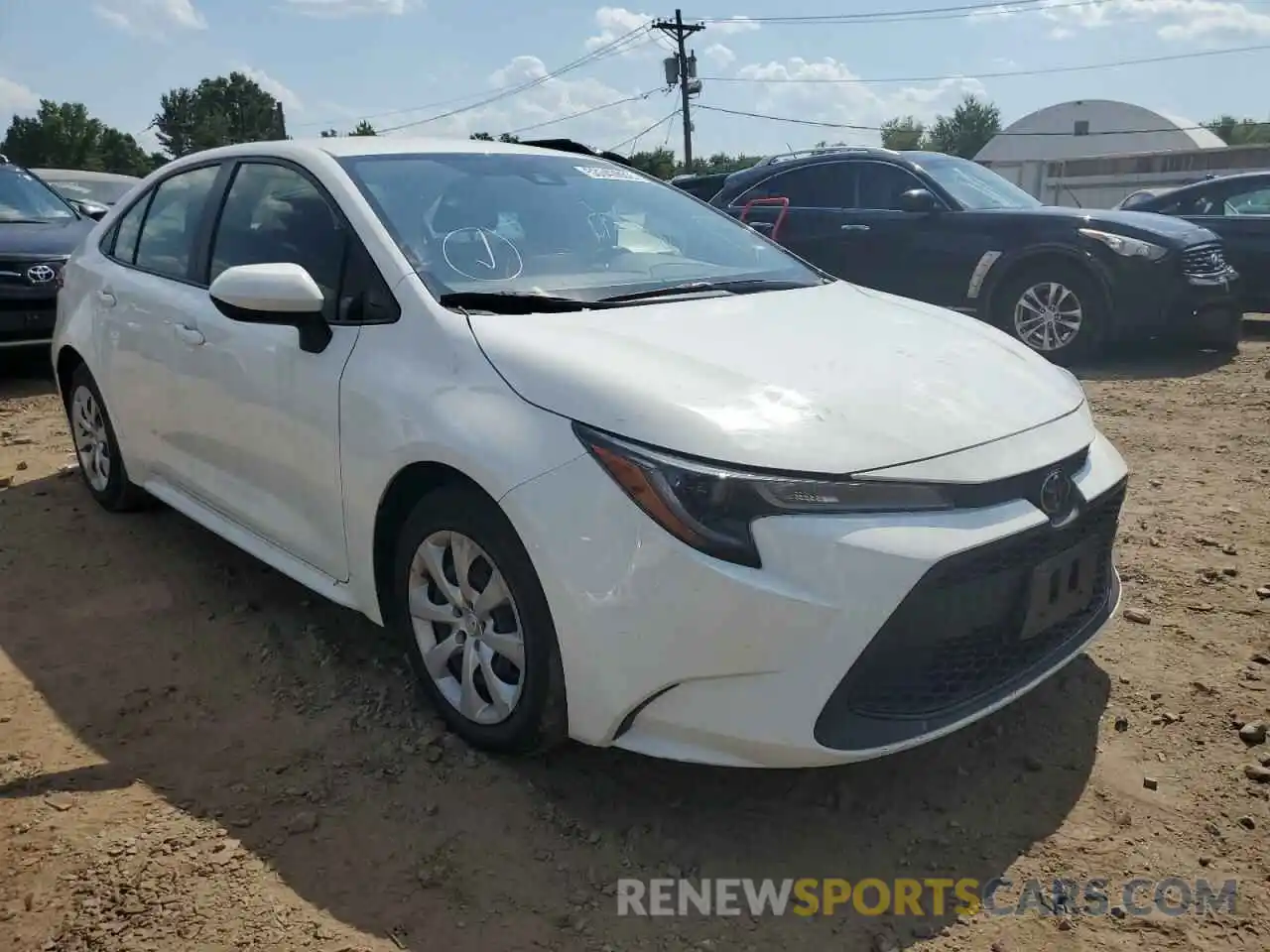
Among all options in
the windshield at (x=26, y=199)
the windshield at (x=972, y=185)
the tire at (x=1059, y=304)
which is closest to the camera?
the tire at (x=1059, y=304)

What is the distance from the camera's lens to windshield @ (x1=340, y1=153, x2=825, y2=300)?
2.92 m

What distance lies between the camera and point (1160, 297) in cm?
714

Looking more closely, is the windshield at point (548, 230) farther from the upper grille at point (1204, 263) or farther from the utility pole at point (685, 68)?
the utility pole at point (685, 68)

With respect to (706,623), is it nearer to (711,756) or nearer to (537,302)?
(711,756)

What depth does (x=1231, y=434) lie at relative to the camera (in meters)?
5.58

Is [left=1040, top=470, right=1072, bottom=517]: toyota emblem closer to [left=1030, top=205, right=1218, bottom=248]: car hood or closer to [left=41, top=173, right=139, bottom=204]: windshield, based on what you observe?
[left=1030, top=205, right=1218, bottom=248]: car hood

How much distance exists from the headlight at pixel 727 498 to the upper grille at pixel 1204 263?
20.2 ft

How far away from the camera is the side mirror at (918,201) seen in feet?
25.3

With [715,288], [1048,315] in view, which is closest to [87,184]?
[1048,315]

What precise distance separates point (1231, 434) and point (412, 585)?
4.72 m

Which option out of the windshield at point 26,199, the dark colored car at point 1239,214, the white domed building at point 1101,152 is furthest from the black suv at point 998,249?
the white domed building at point 1101,152

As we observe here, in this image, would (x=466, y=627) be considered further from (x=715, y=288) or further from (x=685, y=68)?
(x=685, y=68)

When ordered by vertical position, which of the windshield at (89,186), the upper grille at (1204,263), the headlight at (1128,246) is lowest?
the upper grille at (1204,263)

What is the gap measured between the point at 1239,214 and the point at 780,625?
8.62 metres
